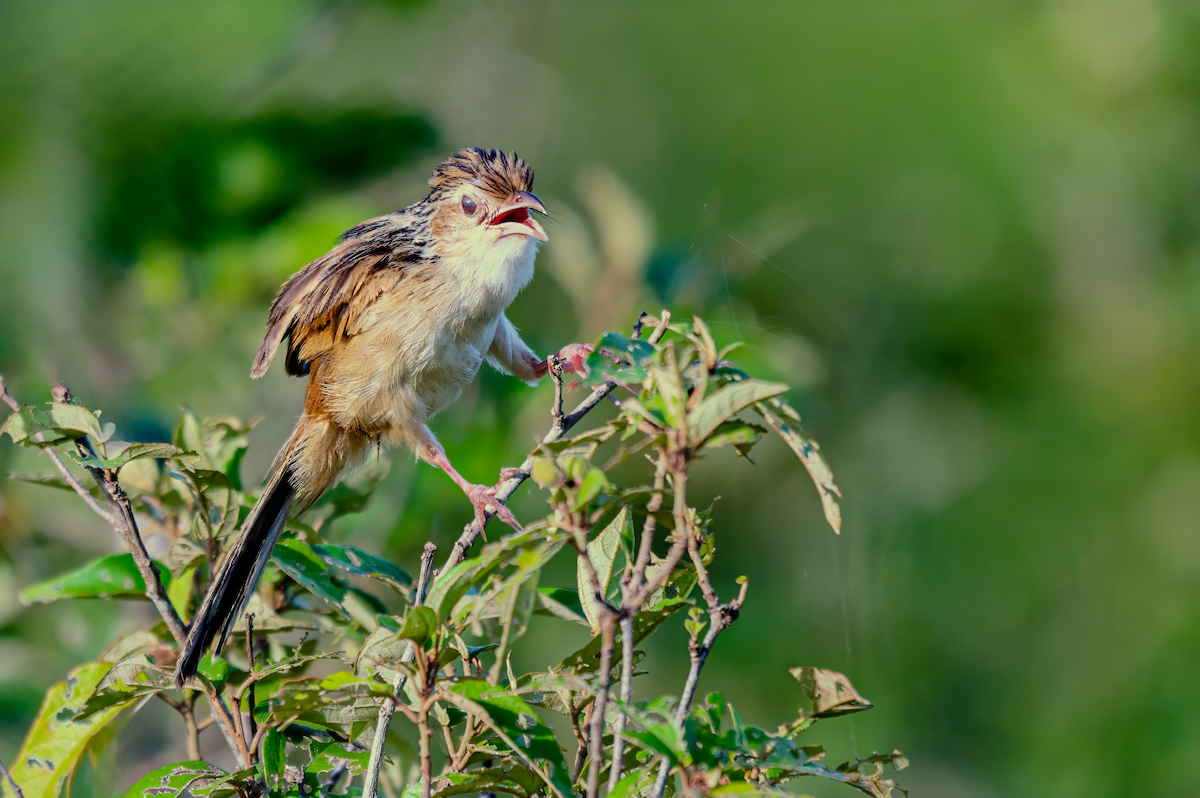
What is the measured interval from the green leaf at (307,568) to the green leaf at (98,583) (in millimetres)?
328

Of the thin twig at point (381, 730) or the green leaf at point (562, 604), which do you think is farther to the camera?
the green leaf at point (562, 604)

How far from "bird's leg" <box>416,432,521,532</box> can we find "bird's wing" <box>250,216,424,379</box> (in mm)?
446

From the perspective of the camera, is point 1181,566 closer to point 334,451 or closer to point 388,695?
point 334,451

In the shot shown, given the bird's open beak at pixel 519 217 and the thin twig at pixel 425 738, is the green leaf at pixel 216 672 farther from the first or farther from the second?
the bird's open beak at pixel 519 217

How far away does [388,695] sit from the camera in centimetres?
159

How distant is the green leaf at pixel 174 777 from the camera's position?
5.87ft

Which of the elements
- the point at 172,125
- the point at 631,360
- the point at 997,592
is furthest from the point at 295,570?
the point at 997,592

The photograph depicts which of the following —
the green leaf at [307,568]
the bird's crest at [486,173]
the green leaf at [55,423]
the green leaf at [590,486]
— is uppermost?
the bird's crest at [486,173]

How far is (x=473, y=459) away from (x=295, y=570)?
64.3 inches

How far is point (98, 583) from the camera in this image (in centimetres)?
234

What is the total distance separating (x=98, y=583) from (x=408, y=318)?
1276 millimetres

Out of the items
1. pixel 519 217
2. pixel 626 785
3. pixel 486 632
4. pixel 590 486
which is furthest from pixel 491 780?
pixel 519 217

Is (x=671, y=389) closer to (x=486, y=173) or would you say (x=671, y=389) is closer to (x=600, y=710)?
(x=600, y=710)

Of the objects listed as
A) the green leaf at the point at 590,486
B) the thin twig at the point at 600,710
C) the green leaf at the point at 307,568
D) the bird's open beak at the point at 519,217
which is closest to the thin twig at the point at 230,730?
the green leaf at the point at 307,568
